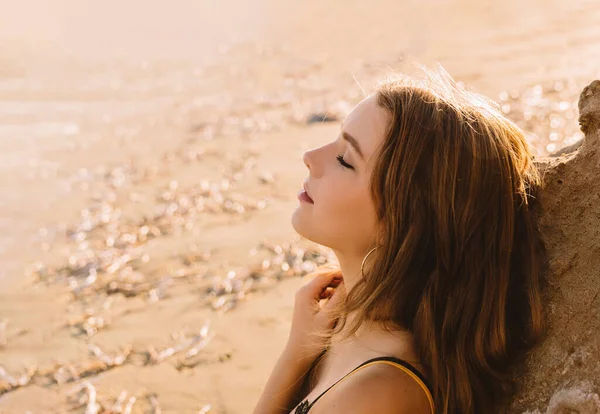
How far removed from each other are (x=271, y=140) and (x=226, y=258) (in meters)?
2.71

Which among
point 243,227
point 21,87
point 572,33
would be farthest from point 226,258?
point 572,33

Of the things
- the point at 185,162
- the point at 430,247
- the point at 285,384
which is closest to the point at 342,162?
the point at 430,247

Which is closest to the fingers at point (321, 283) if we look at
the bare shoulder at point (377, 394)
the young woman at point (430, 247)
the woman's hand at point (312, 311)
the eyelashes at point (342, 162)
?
the woman's hand at point (312, 311)

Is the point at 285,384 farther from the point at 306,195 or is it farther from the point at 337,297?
the point at 306,195

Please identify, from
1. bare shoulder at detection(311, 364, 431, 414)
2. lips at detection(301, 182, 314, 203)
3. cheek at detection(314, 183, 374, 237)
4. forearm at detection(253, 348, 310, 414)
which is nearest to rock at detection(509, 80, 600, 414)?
bare shoulder at detection(311, 364, 431, 414)

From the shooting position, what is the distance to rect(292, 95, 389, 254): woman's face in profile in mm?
2242

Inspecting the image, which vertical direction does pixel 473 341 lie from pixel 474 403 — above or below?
above

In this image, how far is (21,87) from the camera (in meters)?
10.3

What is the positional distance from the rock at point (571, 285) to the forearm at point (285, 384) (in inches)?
32.7

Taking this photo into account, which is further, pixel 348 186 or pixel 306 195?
pixel 306 195

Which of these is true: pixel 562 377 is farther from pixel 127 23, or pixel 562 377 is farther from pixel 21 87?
pixel 127 23

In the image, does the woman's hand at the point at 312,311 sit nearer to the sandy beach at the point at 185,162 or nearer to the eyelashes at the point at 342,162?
the eyelashes at the point at 342,162

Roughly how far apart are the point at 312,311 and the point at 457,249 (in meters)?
0.76

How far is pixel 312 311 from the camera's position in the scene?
272 centimetres
